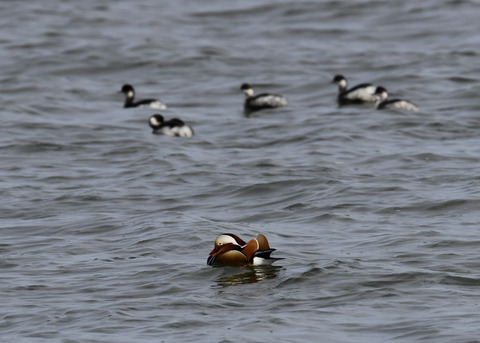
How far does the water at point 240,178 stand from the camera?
34.0 ft

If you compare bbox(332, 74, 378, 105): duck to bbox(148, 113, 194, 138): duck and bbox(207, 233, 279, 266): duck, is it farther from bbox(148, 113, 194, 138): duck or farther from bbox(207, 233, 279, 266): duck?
bbox(207, 233, 279, 266): duck

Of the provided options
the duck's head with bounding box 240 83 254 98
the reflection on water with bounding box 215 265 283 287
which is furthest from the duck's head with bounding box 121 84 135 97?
the reflection on water with bounding box 215 265 283 287

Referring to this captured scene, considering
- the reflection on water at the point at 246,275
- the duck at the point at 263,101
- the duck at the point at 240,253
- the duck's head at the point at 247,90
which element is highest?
the duck's head at the point at 247,90

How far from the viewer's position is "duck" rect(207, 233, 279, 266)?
470 inches

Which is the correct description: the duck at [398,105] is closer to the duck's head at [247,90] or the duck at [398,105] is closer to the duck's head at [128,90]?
the duck's head at [247,90]

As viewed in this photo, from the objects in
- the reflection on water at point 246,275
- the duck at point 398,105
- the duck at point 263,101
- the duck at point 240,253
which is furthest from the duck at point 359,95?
the reflection on water at point 246,275

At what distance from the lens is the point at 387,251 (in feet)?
41.1

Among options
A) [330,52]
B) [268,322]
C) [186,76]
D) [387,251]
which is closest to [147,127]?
[186,76]

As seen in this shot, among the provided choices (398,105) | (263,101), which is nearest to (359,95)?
(398,105)

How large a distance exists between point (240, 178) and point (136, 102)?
327 inches

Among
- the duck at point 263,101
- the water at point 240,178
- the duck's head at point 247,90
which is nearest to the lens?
the water at point 240,178

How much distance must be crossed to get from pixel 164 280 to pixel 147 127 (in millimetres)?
12515

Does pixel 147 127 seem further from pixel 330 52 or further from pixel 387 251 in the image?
pixel 387 251

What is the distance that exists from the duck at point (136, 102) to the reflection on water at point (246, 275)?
13.4 meters
